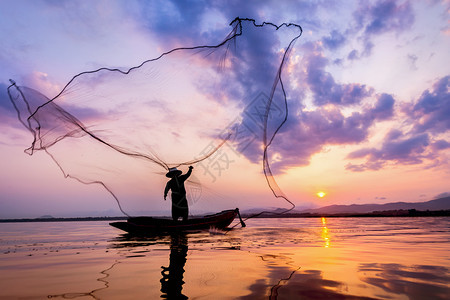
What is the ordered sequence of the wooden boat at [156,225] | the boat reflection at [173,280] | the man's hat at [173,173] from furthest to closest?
1. the wooden boat at [156,225]
2. the man's hat at [173,173]
3. the boat reflection at [173,280]

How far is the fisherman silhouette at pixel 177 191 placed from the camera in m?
17.5

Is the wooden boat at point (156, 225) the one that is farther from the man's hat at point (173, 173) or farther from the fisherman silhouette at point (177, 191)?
the man's hat at point (173, 173)

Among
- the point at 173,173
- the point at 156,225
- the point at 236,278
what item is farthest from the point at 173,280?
the point at 156,225

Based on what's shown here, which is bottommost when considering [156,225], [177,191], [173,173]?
[156,225]

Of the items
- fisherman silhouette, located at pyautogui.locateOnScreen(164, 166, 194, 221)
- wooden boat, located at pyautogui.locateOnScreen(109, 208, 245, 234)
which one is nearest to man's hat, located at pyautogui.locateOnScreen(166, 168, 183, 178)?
fisherman silhouette, located at pyautogui.locateOnScreen(164, 166, 194, 221)

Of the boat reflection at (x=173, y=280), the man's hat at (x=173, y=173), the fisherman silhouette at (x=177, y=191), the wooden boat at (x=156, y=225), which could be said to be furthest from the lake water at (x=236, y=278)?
the wooden boat at (x=156, y=225)

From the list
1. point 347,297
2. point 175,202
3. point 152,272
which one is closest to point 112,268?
point 152,272

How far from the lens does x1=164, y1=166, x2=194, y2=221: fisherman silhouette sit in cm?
1747

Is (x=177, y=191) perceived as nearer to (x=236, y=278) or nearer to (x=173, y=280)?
(x=173, y=280)

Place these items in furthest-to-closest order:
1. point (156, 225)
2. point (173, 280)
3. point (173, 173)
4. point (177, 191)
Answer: point (156, 225)
point (177, 191)
point (173, 173)
point (173, 280)

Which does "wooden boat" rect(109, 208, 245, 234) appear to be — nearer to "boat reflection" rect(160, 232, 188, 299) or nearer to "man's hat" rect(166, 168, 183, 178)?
"man's hat" rect(166, 168, 183, 178)

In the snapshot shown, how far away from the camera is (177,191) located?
1831 centimetres

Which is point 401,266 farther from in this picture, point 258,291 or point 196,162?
point 196,162

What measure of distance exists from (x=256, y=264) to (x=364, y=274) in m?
2.41
